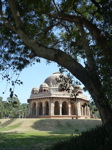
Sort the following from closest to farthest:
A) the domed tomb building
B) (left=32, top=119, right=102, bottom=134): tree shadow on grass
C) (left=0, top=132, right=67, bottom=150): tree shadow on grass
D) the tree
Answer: the tree, (left=0, top=132, right=67, bottom=150): tree shadow on grass, (left=32, top=119, right=102, bottom=134): tree shadow on grass, the domed tomb building

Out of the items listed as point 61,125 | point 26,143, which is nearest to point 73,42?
point 26,143

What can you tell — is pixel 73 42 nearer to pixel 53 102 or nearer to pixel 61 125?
pixel 61 125

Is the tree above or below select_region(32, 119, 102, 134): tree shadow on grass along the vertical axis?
above

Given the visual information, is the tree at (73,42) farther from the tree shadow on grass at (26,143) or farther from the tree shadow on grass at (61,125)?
the tree shadow on grass at (61,125)

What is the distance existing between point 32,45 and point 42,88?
3461 centimetres

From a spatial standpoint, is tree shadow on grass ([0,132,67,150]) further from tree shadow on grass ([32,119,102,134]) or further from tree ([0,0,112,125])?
tree shadow on grass ([32,119,102,134])

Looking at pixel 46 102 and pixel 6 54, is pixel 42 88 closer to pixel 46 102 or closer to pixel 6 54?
pixel 46 102

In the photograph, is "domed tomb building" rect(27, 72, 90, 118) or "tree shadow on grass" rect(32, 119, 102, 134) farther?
"domed tomb building" rect(27, 72, 90, 118)

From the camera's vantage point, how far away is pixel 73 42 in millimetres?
7629

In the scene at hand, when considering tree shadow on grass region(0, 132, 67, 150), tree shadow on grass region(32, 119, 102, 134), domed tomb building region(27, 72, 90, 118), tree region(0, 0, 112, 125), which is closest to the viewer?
tree region(0, 0, 112, 125)

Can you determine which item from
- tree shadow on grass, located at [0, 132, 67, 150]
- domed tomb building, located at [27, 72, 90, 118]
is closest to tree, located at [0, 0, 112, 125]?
tree shadow on grass, located at [0, 132, 67, 150]

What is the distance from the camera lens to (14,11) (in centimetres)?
611

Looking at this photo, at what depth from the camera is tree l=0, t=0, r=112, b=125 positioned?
464 cm

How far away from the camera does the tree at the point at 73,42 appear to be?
4.64m
